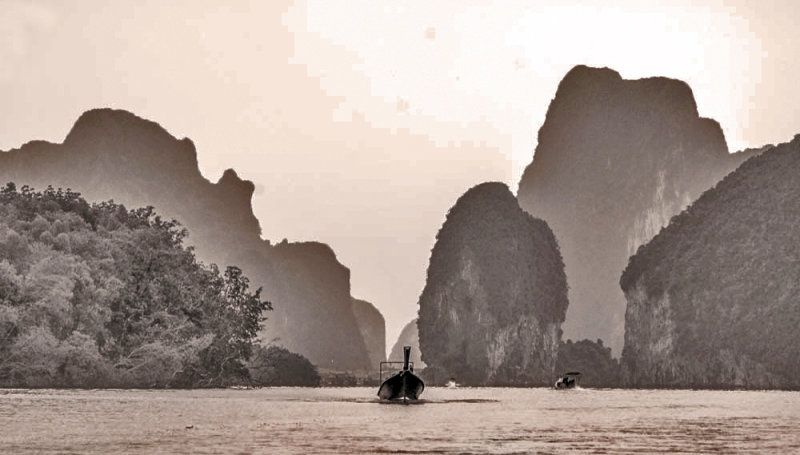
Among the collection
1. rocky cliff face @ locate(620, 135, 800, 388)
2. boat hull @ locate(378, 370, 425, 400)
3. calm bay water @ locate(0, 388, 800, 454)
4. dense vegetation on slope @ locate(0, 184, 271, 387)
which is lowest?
calm bay water @ locate(0, 388, 800, 454)

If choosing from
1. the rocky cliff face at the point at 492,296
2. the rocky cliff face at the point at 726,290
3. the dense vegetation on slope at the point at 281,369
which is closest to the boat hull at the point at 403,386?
the dense vegetation on slope at the point at 281,369

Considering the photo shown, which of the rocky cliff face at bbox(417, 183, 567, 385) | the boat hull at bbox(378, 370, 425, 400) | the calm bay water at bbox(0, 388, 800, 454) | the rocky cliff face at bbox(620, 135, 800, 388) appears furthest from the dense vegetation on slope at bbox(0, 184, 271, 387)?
the rocky cliff face at bbox(417, 183, 567, 385)

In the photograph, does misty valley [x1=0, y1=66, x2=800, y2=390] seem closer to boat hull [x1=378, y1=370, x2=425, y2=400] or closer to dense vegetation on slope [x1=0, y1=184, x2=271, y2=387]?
dense vegetation on slope [x1=0, y1=184, x2=271, y2=387]

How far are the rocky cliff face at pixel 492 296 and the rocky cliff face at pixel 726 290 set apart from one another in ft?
56.5

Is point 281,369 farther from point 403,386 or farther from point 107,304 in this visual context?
point 403,386

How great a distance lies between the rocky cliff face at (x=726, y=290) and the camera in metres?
124

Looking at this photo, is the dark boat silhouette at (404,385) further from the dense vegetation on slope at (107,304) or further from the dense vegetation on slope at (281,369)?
the dense vegetation on slope at (281,369)

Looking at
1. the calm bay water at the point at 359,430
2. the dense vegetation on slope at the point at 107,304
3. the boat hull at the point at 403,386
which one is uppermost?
the dense vegetation on slope at the point at 107,304

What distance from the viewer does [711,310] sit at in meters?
132

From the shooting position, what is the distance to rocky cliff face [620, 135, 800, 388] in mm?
123875

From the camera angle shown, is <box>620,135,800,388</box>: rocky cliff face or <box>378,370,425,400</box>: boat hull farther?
<box>620,135,800,388</box>: rocky cliff face

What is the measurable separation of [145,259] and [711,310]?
78.8 metres

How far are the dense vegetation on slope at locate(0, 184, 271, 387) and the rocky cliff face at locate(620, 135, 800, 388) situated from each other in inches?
2397

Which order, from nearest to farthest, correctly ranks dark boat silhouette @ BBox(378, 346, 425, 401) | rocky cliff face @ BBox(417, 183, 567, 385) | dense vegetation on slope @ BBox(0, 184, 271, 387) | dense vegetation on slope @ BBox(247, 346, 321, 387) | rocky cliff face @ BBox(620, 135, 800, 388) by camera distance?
dark boat silhouette @ BBox(378, 346, 425, 401) < dense vegetation on slope @ BBox(0, 184, 271, 387) < dense vegetation on slope @ BBox(247, 346, 321, 387) < rocky cliff face @ BBox(620, 135, 800, 388) < rocky cliff face @ BBox(417, 183, 567, 385)
